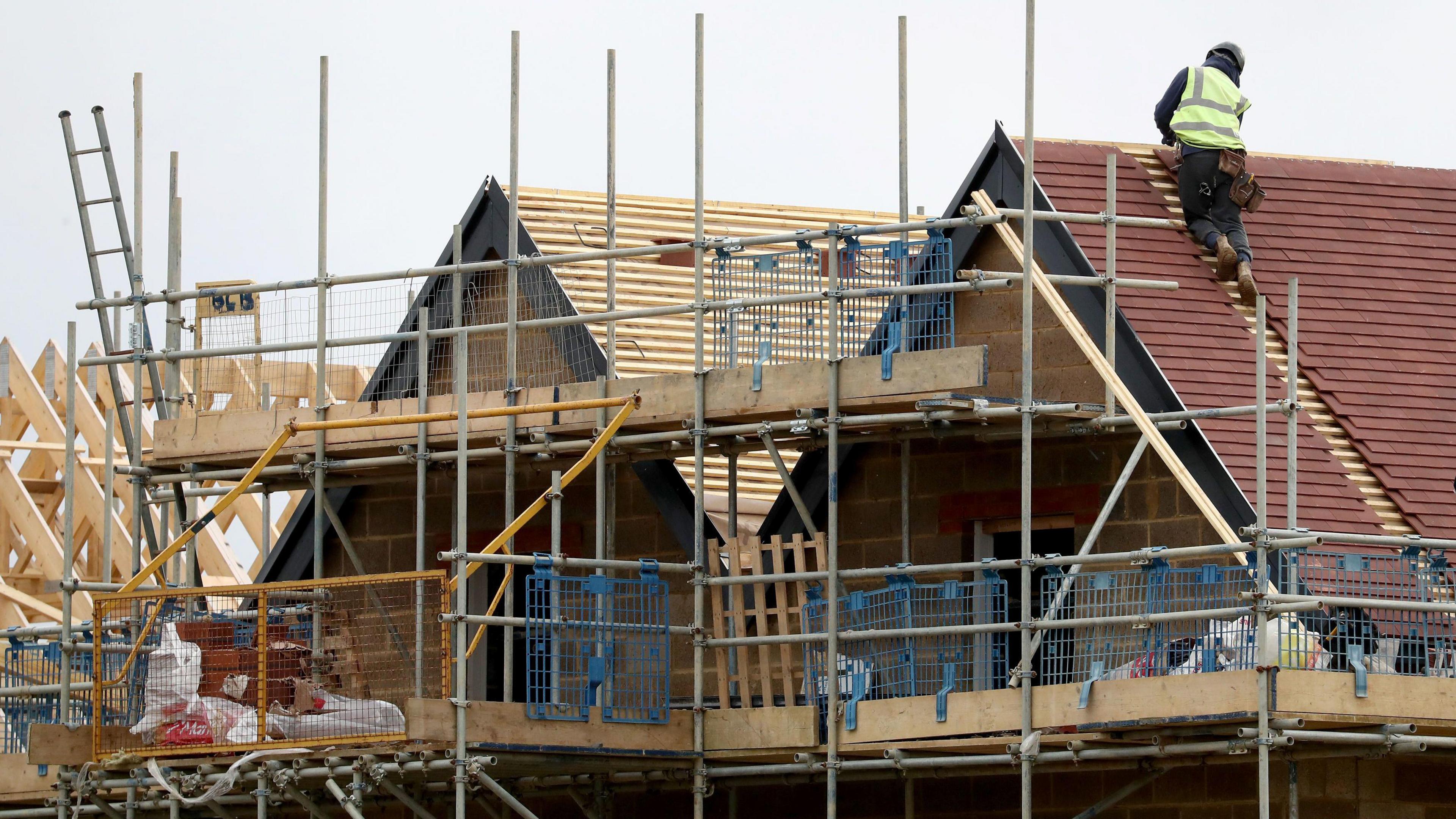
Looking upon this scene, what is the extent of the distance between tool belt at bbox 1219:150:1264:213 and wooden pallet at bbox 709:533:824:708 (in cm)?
455

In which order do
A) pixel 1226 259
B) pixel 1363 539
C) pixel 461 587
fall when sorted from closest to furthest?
pixel 1363 539 < pixel 461 587 < pixel 1226 259

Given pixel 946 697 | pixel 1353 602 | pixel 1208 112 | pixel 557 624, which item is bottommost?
pixel 946 697

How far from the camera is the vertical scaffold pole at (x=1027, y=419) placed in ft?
60.0

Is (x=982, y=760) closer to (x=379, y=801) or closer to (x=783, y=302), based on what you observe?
(x=783, y=302)

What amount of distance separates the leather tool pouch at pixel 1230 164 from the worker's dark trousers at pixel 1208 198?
0.16 ft

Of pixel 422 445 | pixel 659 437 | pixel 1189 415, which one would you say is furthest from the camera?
pixel 422 445

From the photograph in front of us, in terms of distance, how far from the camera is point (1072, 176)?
21812 mm

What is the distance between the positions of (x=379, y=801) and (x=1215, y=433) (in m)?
7.78

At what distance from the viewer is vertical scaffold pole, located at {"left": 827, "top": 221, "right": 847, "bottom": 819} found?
63.5 feet

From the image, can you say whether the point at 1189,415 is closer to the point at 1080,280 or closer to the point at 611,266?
the point at 1080,280

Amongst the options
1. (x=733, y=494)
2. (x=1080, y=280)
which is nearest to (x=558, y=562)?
(x=733, y=494)

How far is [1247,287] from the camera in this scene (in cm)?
2116

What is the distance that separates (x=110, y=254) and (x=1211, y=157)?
9540mm

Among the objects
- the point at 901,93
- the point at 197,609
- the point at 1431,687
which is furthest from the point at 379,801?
the point at 1431,687
